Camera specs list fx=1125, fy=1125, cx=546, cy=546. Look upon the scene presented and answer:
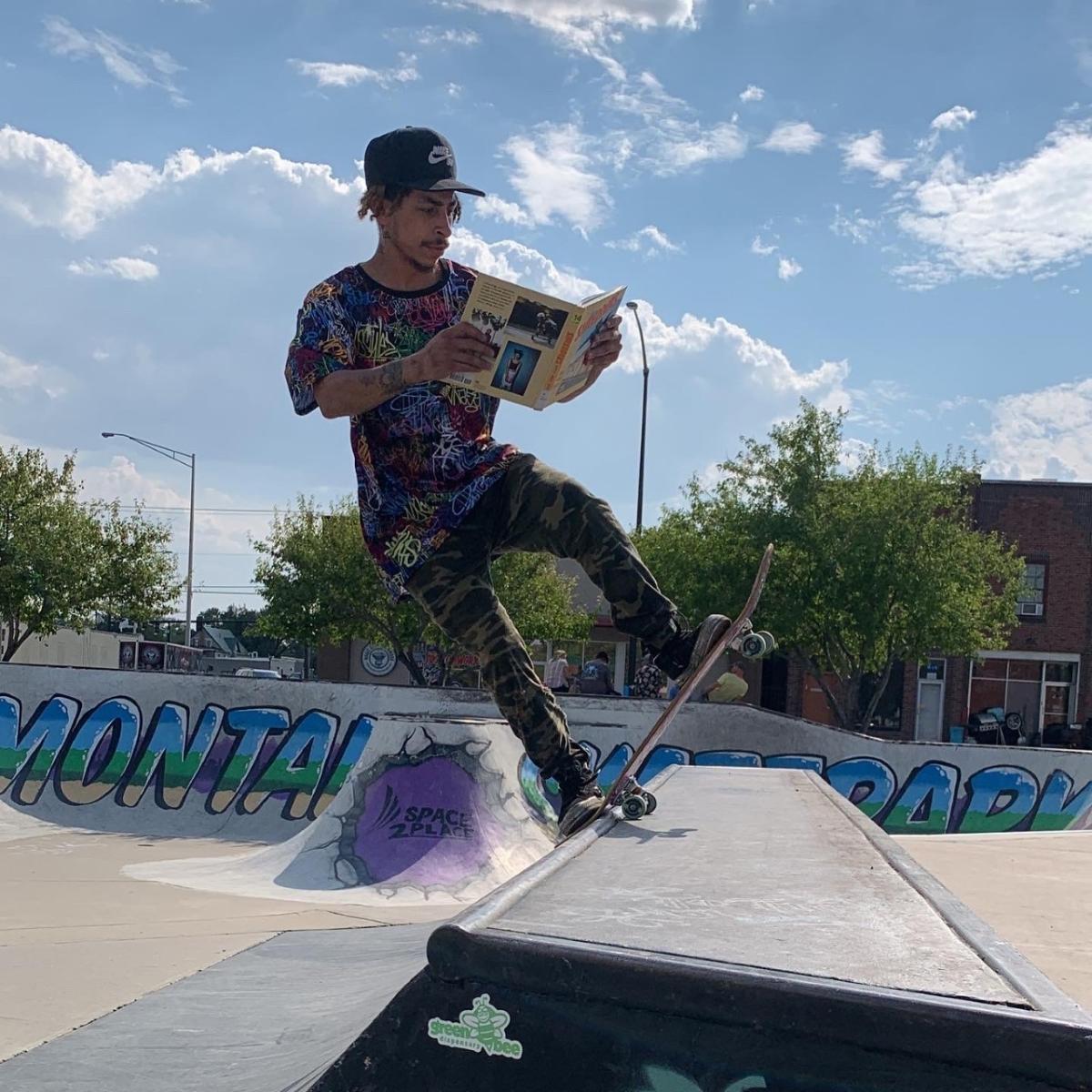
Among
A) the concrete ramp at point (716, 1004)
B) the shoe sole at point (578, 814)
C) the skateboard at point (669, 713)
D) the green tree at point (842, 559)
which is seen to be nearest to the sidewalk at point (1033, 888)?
the concrete ramp at point (716, 1004)

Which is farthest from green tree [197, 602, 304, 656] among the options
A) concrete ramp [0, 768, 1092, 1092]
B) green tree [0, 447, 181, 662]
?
concrete ramp [0, 768, 1092, 1092]

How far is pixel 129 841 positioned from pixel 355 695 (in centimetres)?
276

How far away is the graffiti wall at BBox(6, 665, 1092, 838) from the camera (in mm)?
11922

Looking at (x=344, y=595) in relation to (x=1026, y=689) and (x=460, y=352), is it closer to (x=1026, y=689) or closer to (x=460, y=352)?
(x=1026, y=689)

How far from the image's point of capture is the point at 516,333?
3191mm

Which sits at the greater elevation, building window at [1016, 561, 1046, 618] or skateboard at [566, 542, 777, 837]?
building window at [1016, 561, 1046, 618]

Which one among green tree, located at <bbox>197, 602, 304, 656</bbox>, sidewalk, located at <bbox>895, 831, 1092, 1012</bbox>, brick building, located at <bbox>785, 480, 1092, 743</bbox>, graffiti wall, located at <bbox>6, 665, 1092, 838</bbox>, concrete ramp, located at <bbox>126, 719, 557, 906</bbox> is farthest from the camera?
green tree, located at <bbox>197, 602, 304, 656</bbox>

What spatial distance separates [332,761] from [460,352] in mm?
9615

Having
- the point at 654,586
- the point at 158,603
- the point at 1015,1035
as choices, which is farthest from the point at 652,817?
the point at 158,603

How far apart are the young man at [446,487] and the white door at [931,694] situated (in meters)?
31.6

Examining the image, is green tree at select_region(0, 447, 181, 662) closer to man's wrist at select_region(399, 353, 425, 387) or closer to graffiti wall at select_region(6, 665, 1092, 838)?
graffiti wall at select_region(6, 665, 1092, 838)

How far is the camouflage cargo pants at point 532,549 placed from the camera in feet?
11.8

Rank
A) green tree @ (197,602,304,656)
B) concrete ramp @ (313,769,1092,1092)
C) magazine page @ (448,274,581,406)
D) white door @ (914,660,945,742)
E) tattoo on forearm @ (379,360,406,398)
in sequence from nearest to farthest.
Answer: concrete ramp @ (313,769,1092,1092), magazine page @ (448,274,581,406), tattoo on forearm @ (379,360,406,398), white door @ (914,660,945,742), green tree @ (197,602,304,656)

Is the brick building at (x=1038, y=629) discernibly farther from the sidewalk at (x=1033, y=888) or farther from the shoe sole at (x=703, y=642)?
the shoe sole at (x=703, y=642)
